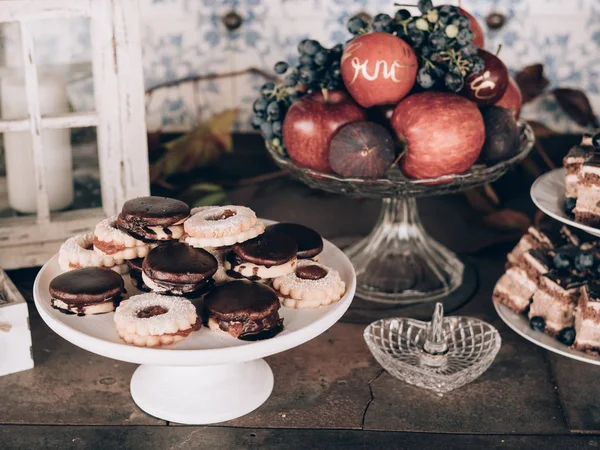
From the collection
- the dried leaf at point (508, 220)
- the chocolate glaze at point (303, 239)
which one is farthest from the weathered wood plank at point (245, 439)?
the dried leaf at point (508, 220)

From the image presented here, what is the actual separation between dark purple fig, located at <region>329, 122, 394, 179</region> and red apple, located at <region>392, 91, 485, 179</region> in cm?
3

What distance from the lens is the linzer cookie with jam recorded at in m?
1.18

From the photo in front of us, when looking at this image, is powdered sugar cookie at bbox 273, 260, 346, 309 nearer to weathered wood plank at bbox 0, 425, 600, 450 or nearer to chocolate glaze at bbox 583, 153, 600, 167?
weathered wood plank at bbox 0, 425, 600, 450

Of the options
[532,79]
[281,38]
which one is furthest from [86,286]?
[532,79]

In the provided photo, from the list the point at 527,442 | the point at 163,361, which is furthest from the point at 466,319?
the point at 163,361

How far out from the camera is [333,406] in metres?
1.12

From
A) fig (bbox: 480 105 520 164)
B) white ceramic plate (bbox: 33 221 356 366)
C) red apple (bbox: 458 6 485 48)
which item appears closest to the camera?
white ceramic plate (bbox: 33 221 356 366)

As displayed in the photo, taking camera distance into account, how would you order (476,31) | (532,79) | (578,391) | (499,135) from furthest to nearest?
(532,79)
(476,31)
(499,135)
(578,391)

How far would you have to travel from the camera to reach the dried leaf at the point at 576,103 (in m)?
1.81

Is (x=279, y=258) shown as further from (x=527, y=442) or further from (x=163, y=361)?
(x=527, y=442)

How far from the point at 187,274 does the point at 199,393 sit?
195 mm

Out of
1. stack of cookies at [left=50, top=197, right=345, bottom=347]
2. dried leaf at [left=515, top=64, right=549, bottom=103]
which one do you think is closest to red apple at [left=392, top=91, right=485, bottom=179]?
stack of cookies at [left=50, top=197, right=345, bottom=347]

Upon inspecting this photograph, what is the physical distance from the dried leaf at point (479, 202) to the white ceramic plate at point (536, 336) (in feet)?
1.31

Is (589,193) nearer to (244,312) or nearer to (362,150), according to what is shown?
(362,150)
